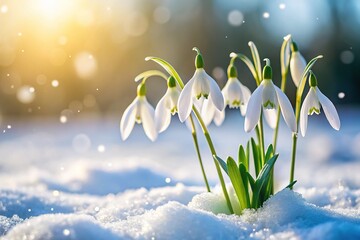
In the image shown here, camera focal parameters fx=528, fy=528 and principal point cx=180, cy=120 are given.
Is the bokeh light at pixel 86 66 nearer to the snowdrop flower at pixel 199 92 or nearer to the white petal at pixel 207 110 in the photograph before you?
the white petal at pixel 207 110

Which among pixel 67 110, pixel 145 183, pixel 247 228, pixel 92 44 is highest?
pixel 92 44

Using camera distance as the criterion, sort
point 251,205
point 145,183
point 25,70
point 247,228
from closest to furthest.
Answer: point 247,228 → point 251,205 → point 145,183 → point 25,70

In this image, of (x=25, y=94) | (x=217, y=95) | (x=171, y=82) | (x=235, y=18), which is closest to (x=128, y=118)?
(x=171, y=82)

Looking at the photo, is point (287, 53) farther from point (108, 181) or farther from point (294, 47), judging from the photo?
point (108, 181)

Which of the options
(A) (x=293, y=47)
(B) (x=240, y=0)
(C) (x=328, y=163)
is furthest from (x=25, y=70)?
(A) (x=293, y=47)

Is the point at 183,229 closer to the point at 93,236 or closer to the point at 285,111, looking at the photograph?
the point at 93,236

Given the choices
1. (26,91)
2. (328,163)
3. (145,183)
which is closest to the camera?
(145,183)
